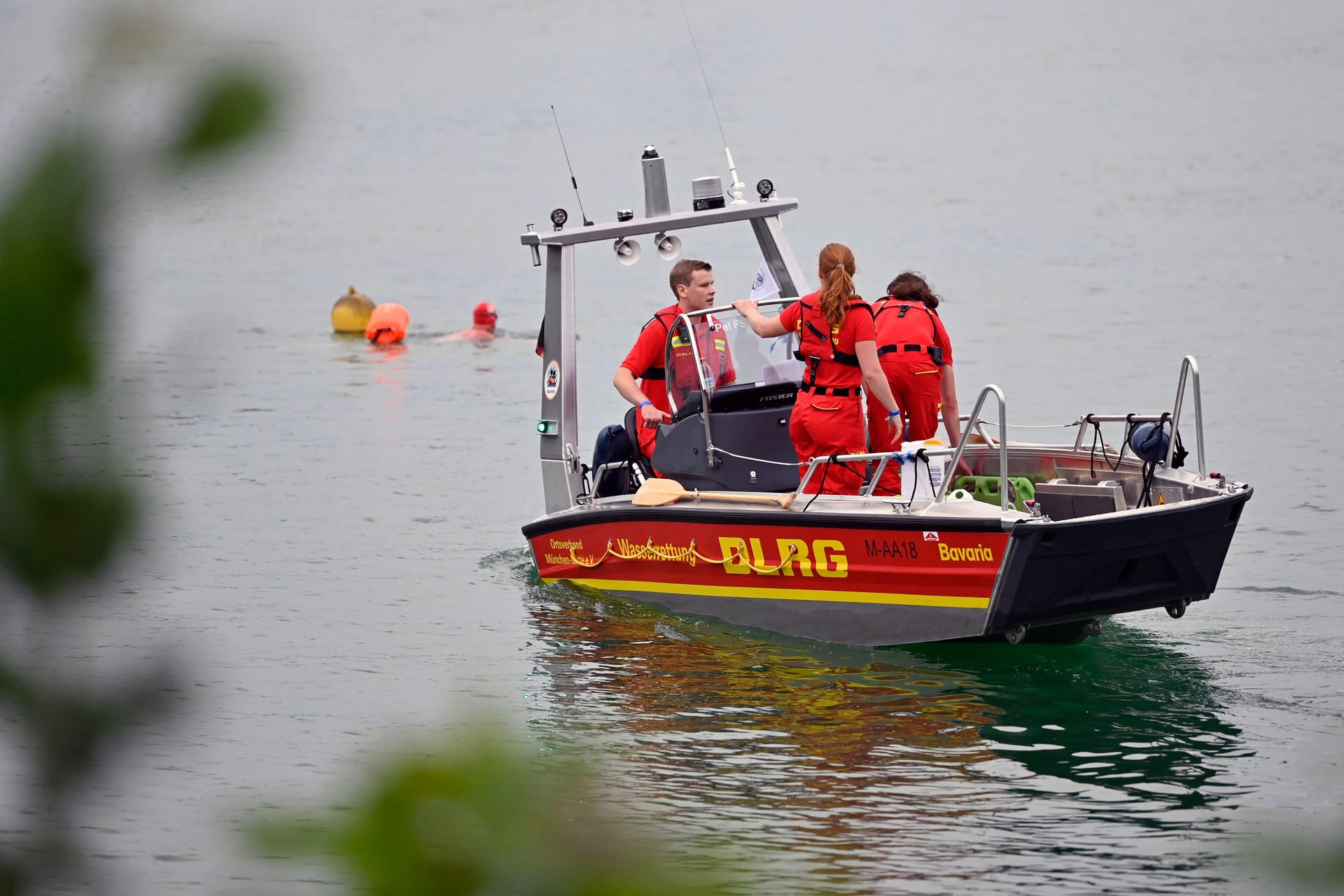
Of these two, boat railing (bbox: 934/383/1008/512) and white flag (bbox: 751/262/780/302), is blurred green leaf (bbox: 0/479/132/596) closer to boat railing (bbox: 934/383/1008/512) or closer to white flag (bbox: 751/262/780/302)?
boat railing (bbox: 934/383/1008/512)

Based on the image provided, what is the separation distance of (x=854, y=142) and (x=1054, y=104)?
9771mm

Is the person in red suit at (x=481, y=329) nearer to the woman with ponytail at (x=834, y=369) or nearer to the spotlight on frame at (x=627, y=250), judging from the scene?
the spotlight on frame at (x=627, y=250)

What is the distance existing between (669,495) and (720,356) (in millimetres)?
943

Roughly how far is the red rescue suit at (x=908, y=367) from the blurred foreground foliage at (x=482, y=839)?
7.50m

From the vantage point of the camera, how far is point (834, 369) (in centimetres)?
827

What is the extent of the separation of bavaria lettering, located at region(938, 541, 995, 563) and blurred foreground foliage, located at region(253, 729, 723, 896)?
6.51m

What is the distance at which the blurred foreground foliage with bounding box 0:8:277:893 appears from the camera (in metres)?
0.97

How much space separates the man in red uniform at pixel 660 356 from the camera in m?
9.25

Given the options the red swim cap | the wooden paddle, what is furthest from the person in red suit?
the wooden paddle

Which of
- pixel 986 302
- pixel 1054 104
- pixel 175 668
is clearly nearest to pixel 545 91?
pixel 1054 104

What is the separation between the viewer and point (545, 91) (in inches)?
2469

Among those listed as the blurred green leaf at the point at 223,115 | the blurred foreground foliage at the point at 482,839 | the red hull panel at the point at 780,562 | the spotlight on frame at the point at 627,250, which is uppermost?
the spotlight on frame at the point at 627,250

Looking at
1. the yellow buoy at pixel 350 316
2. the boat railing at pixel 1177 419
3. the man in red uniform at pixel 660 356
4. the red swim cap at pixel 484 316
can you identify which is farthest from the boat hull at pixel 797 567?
the yellow buoy at pixel 350 316

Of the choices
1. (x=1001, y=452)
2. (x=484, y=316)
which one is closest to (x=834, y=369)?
(x=1001, y=452)
